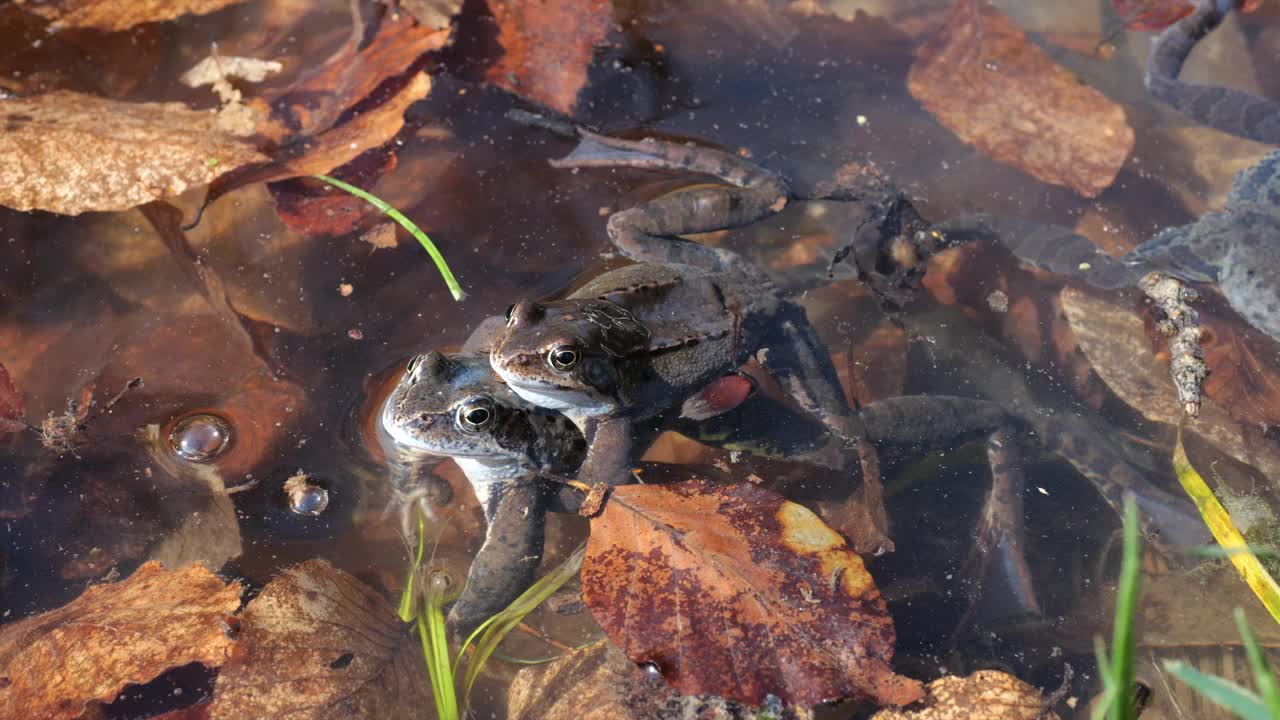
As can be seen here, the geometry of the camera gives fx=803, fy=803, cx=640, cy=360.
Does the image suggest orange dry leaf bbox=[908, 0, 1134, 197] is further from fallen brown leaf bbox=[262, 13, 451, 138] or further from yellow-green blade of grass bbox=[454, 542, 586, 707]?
yellow-green blade of grass bbox=[454, 542, 586, 707]

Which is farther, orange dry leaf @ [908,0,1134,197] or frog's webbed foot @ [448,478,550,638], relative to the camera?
orange dry leaf @ [908,0,1134,197]

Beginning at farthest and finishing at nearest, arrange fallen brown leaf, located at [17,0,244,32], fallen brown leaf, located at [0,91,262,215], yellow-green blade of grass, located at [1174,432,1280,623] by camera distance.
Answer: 1. fallen brown leaf, located at [17,0,244,32]
2. fallen brown leaf, located at [0,91,262,215]
3. yellow-green blade of grass, located at [1174,432,1280,623]

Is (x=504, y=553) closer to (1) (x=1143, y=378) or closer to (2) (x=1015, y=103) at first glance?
(1) (x=1143, y=378)

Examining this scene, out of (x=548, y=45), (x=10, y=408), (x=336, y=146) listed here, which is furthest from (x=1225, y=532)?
(x=10, y=408)

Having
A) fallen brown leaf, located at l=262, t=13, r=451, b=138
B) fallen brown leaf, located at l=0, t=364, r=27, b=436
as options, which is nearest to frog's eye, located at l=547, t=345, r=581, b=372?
fallen brown leaf, located at l=262, t=13, r=451, b=138

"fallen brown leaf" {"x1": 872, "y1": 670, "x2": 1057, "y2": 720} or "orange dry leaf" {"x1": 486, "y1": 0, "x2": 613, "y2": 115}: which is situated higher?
"orange dry leaf" {"x1": 486, "y1": 0, "x2": 613, "y2": 115}

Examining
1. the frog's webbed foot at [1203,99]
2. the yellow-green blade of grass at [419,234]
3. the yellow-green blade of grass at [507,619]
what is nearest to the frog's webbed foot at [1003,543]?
the yellow-green blade of grass at [507,619]

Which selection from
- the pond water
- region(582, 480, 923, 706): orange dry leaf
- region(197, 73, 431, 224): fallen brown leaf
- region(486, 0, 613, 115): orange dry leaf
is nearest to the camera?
region(582, 480, 923, 706): orange dry leaf

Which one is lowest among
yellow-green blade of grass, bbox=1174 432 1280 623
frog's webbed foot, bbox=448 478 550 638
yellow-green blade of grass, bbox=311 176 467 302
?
frog's webbed foot, bbox=448 478 550 638
